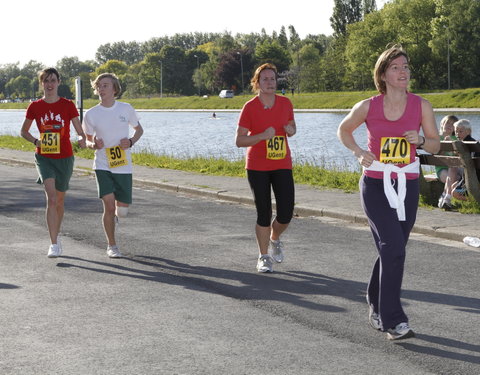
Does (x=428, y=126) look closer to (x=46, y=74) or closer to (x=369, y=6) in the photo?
(x=46, y=74)

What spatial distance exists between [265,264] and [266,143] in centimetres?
110

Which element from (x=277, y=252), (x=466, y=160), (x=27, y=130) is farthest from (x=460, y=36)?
(x=277, y=252)

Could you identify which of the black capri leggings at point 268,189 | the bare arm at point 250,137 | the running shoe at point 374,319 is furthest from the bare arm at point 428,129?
the black capri leggings at point 268,189

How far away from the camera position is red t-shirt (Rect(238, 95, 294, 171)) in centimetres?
775

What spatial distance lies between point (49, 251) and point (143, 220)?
3128 millimetres

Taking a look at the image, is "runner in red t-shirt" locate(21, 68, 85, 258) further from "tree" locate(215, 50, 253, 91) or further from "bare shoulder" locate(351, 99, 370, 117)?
"tree" locate(215, 50, 253, 91)

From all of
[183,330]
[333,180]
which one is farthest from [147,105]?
[183,330]

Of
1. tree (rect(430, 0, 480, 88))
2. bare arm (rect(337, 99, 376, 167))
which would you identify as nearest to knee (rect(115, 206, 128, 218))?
bare arm (rect(337, 99, 376, 167))

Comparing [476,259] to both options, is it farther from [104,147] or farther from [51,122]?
[51,122]

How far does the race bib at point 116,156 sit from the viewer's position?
876 cm

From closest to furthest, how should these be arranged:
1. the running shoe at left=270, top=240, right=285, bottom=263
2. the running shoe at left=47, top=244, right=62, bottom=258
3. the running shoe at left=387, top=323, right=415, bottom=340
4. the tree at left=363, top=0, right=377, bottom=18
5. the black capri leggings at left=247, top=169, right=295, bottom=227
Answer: the running shoe at left=387, top=323, right=415, bottom=340
the black capri leggings at left=247, top=169, right=295, bottom=227
the running shoe at left=270, top=240, right=285, bottom=263
the running shoe at left=47, top=244, right=62, bottom=258
the tree at left=363, top=0, right=377, bottom=18

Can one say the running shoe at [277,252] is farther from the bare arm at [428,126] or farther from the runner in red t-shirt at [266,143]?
the bare arm at [428,126]

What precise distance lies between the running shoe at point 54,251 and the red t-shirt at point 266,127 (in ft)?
7.62

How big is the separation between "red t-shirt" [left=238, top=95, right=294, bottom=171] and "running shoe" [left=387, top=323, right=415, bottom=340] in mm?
2612
